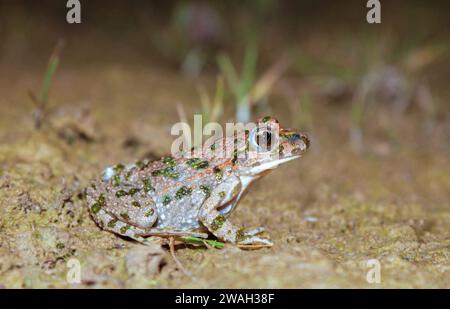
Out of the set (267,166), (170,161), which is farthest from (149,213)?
(267,166)

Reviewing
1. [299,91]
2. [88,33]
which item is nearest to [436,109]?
[299,91]

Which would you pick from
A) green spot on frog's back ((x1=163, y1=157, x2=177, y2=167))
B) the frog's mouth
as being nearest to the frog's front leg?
the frog's mouth

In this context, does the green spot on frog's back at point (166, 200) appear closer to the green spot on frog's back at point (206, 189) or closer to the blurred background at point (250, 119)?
the green spot on frog's back at point (206, 189)

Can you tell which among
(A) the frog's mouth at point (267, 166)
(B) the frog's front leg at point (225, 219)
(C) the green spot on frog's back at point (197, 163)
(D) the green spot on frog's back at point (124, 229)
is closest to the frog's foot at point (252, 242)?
(B) the frog's front leg at point (225, 219)

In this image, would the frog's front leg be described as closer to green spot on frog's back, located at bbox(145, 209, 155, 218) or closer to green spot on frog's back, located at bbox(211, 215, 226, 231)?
green spot on frog's back, located at bbox(211, 215, 226, 231)

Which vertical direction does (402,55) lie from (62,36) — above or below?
below
